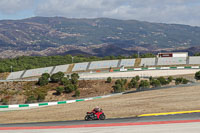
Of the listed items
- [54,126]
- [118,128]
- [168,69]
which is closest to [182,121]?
[118,128]

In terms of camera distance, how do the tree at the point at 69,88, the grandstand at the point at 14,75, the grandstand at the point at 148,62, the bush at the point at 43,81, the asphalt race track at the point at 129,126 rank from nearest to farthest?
the asphalt race track at the point at 129,126, the tree at the point at 69,88, the bush at the point at 43,81, the grandstand at the point at 14,75, the grandstand at the point at 148,62

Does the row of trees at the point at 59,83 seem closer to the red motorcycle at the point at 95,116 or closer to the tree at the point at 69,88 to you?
the tree at the point at 69,88

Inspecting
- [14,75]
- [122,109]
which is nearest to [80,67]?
[14,75]

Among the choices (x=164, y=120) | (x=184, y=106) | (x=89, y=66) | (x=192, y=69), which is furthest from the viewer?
(x=89, y=66)

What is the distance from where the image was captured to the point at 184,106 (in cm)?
3192

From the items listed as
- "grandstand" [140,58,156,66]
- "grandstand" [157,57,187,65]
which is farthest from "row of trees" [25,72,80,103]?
"grandstand" [157,57,187,65]

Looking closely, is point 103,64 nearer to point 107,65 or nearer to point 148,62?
point 107,65

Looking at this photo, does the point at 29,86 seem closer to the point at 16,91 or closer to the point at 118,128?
the point at 16,91

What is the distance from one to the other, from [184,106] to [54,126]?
14.3 meters

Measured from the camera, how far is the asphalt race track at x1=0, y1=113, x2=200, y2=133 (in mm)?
21906

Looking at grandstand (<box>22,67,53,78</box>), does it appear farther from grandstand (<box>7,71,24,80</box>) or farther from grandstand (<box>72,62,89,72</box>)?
grandstand (<box>72,62,89,72</box>)

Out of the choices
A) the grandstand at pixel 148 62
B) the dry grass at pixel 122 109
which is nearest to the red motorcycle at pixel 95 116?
the dry grass at pixel 122 109

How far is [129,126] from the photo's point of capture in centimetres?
2350

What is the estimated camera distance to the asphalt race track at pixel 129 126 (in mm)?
21906
